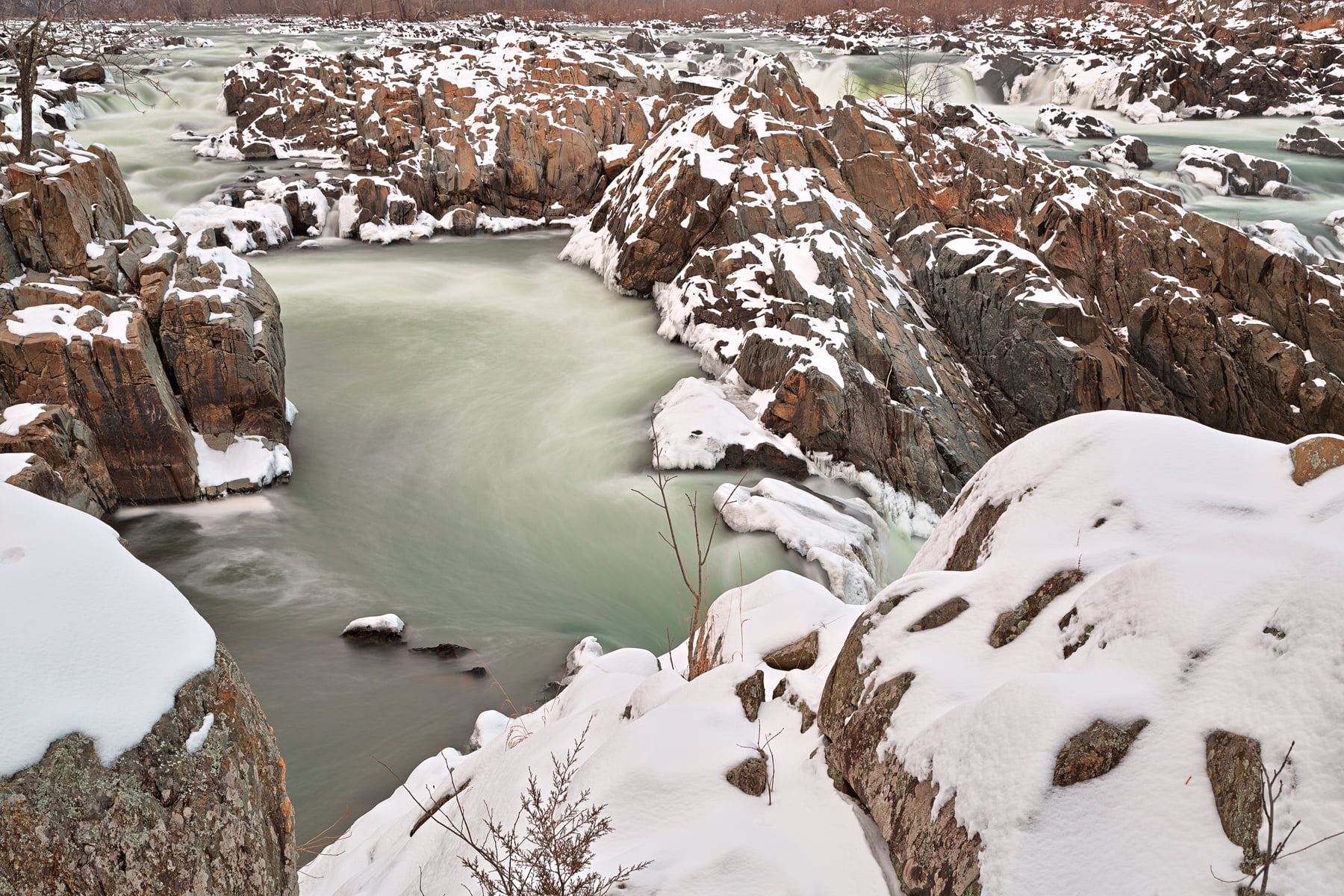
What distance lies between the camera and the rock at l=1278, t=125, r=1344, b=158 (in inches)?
891

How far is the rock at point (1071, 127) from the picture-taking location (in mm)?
25969

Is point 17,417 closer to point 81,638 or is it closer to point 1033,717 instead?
point 81,638

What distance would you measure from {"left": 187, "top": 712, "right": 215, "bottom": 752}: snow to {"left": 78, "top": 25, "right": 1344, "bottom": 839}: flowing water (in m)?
3.56

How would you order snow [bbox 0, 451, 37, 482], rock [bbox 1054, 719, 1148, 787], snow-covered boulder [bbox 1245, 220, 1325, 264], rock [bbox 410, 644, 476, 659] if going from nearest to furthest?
1. rock [bbox 1054, 719, 1148, 787]
2. snow [bbox 0, 451, 37, 482]
3. rock [bbox 410, 644, 476, 659]
4. snow-covered boulder [bbox 1245, 220, 1325, 264]

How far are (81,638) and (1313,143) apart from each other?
3100 centimetres

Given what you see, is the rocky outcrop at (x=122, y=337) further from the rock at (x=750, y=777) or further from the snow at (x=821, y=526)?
the rock at (x=750, y=777)

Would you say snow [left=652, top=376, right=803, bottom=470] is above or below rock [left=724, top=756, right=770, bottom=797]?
below

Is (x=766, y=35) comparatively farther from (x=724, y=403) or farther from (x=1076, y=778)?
(x=1076, y=778)

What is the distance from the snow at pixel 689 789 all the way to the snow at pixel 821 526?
393 cm

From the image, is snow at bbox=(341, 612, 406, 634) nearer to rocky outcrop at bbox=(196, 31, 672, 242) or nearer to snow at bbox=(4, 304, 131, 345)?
snow at bbox=(4, 304, 131, 345)

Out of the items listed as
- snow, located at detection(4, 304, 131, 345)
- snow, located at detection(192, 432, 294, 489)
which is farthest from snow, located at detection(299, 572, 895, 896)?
snow, located at detection(4, 304, 131, 345)

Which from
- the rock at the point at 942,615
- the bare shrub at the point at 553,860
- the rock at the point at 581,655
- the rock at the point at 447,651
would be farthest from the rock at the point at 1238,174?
the bare shrub at the point at 553,860

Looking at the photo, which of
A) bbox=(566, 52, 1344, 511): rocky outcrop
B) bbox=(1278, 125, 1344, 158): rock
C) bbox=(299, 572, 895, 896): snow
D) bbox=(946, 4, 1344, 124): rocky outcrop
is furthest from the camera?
bbox=(946, 4, 1344, 124): rocky outcrop

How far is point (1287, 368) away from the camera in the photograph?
1244 centimetres
